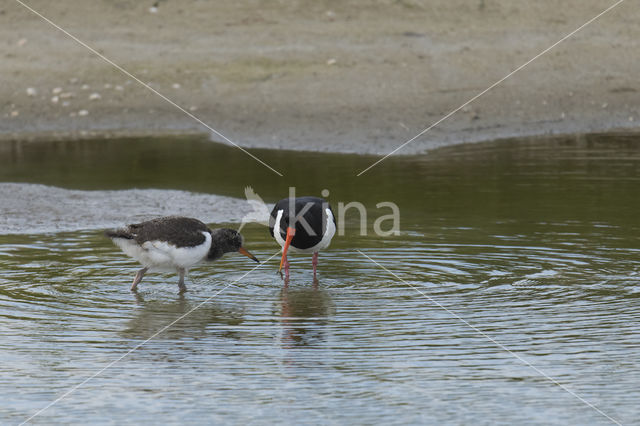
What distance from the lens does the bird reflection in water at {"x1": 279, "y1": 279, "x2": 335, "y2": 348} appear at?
316 inches

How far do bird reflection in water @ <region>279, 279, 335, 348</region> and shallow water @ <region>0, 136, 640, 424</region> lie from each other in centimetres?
3

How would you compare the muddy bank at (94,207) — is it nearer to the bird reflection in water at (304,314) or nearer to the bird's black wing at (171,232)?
the bird's black wing at (171,232)

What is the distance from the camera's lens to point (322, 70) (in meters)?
20.8

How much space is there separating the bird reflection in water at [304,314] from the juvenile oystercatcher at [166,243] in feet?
2.85

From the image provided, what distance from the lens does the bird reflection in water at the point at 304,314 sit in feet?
26.3

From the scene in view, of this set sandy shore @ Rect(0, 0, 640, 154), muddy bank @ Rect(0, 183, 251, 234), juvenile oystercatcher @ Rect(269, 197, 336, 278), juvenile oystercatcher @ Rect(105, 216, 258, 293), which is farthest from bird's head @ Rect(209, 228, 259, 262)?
sandy shore @ Rect(0, 0, 640, 154)

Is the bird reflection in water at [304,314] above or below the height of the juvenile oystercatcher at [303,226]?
below

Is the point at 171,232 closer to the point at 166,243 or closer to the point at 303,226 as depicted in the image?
the point at 166,243

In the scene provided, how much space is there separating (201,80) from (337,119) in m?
3.23

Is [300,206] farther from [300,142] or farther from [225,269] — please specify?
[300,142]

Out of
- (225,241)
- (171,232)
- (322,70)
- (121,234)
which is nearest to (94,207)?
(225,241)

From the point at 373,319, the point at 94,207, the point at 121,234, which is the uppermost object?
the point at 94,207

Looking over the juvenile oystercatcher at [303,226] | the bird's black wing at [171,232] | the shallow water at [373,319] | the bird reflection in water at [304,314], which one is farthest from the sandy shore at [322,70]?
the bird reflection in water at [304,314]

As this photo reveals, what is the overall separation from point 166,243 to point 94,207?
4512 millimetres
